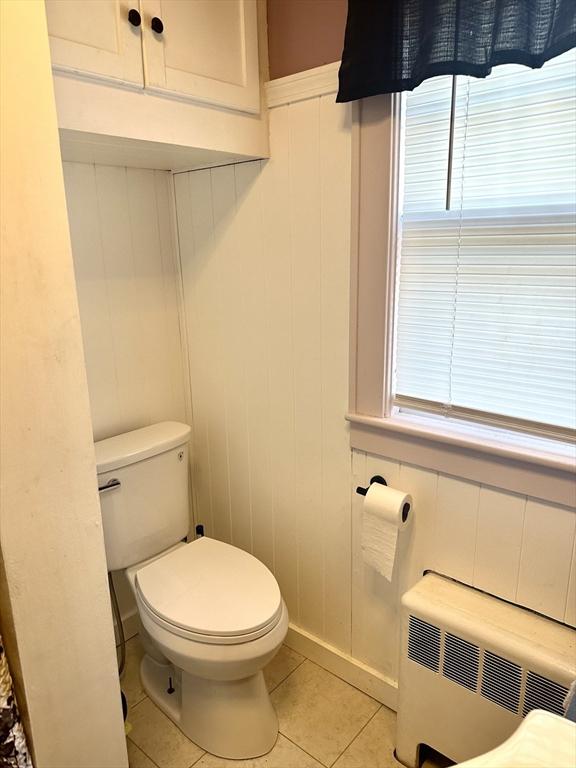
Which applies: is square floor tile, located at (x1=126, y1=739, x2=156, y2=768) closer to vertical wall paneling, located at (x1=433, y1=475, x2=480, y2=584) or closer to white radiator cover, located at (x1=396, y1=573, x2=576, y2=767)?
white radiator cover, located at (x1=396, y1=573, x2=576, y2=767)

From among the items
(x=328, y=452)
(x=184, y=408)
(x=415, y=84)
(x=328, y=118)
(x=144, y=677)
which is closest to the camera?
(x=415, y=84)

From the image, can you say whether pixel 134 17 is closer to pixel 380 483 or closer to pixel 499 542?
pixel 380 483

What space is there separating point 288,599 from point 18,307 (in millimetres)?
1468

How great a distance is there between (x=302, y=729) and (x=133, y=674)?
0.65m

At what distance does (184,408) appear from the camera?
7.23ft

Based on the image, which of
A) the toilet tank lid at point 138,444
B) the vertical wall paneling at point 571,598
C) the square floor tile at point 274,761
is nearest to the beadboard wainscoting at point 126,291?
the toilet tank lid at point 138,444

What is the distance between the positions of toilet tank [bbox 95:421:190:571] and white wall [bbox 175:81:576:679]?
0.81 ft

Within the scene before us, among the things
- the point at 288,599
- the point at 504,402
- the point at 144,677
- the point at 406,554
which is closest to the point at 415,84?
the point at 504,402

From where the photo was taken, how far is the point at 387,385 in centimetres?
155

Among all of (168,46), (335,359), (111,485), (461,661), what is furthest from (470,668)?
(168,46)

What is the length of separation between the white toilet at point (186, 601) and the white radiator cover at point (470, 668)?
39 centimetres

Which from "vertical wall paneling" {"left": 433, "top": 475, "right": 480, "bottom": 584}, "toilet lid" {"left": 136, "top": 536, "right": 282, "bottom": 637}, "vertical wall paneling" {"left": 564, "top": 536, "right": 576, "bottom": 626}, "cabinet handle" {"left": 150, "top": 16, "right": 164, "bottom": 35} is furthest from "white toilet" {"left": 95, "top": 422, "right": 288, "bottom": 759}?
"cabinet handle" {"left": 150, "top": 16, "right": 164, "bottom": 35}

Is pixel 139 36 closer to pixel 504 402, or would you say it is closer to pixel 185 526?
pixel 504 402

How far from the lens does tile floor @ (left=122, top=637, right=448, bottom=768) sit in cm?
160
